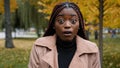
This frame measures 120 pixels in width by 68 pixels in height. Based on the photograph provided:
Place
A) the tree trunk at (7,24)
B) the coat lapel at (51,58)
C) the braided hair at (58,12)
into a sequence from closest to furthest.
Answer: the coat lapel at (51,58)
the braided hair at (58,12)
the tree trunk at (7,24)

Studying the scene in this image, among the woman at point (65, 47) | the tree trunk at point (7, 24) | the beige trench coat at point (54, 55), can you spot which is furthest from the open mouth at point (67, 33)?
the tree trunk at point (7, 24)

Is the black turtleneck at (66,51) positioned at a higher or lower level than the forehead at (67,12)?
lower

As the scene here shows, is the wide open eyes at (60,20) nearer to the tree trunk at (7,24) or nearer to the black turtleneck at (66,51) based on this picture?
the black turtleneck at (66,51)

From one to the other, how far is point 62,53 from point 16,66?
8682 mm

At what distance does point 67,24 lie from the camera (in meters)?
2.52

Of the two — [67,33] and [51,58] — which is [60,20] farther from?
[51,58]

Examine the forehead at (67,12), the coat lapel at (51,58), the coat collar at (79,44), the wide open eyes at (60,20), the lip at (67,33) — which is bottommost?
the coat lapel at (51,58)

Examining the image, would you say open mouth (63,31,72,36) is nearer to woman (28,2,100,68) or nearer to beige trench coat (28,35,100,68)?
woman (28,2,100,68)

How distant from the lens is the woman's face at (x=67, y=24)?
8.26 feet

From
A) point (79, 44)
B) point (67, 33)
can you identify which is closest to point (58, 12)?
point (67, 33)

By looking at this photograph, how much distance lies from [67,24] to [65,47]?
0.17 meters

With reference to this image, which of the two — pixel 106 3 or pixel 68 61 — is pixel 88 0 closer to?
pixel 106 3

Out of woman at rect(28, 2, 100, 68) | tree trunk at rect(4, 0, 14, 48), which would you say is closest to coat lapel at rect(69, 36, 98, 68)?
woman at rect(28, 2, 100, 68)

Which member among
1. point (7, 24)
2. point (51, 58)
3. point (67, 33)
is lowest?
point (51, 58)
